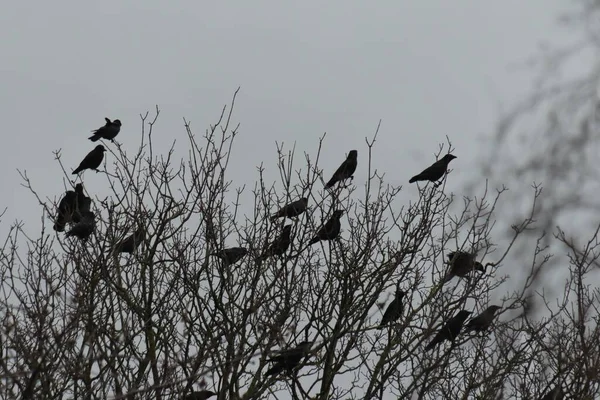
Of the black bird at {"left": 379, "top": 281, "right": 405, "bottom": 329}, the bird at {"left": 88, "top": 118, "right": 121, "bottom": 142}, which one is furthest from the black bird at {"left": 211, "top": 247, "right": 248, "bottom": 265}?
the bird at {"left": 88, "top": 118, "right": 121, "bottom": 142}

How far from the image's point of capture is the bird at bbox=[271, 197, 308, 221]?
9.37 metres

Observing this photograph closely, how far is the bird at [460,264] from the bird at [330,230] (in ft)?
4.42

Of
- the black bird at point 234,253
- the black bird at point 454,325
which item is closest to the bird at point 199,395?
the black bird at point 234,253

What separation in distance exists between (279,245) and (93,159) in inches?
144

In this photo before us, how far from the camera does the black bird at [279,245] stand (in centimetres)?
920

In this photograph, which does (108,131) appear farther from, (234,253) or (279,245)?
(279,245)

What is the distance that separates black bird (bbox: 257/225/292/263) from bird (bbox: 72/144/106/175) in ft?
11.3

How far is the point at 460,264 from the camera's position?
9148 millimetres

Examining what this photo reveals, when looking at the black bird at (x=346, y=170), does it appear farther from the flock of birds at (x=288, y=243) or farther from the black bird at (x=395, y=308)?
the black bird at (x=395, y=308)

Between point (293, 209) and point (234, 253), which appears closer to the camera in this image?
point (293, 209)

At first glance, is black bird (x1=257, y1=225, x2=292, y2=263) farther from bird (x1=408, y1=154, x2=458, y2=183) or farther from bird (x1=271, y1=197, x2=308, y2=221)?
bird (x1=408, y1=154, x2=458, y2=183)

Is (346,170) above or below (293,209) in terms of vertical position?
above

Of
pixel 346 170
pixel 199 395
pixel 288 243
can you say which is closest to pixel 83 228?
pixel 288 243

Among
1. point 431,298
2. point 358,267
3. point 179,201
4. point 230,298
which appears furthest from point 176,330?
point 431,298
